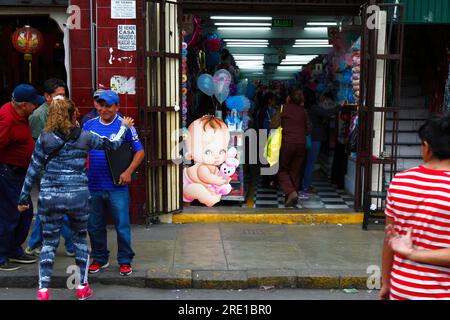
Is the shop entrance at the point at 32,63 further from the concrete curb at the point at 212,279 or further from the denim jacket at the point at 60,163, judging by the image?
the denim jacket at the point at 60,163

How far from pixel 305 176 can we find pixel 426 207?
22.9 feet

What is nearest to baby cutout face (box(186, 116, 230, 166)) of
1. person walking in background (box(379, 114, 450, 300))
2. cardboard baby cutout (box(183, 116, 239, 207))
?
cardboard baby cutout (box(183, 116, 239, 207))

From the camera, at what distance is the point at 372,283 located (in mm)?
5602

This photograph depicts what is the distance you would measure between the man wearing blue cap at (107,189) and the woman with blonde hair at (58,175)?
522 millimetres

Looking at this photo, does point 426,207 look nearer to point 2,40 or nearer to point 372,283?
point 372,283

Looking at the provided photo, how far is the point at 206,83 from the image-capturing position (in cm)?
854

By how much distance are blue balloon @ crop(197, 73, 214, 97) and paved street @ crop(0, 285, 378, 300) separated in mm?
3894

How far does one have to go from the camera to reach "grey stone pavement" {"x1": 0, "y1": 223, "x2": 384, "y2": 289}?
5.56m

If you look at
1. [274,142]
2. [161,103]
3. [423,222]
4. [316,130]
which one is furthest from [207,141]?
[423,222]

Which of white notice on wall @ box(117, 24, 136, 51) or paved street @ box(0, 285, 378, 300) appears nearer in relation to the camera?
paved street @ box(0, 285, 378, 300)

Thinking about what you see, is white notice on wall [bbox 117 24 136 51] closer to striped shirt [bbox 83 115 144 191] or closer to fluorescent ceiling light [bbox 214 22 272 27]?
striped shirt [bbox 83 115 144 191]

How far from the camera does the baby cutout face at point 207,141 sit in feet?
27.0

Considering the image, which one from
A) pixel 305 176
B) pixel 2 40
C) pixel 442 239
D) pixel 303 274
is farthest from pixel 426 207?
pixel 2 40

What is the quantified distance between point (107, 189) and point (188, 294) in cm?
130
